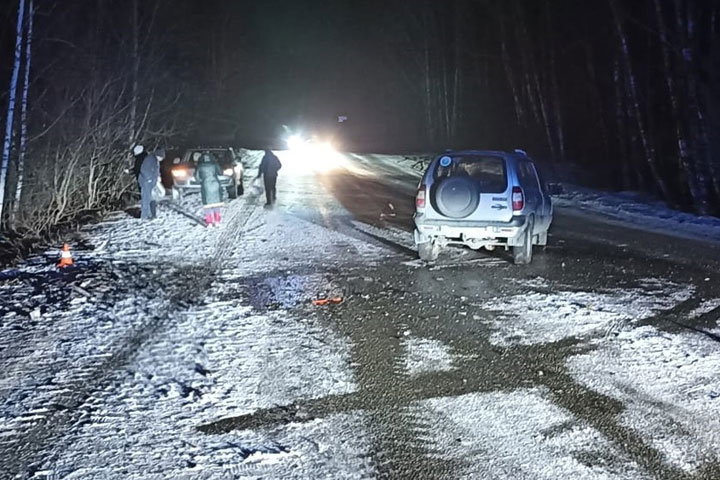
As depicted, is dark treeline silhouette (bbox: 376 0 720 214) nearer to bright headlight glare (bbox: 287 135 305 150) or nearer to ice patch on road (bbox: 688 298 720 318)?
bright headlight glare (bbox: 287 135 305 150)

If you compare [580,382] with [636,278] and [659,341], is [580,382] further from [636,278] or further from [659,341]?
[636,278]

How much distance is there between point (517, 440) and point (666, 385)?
183 centimetres

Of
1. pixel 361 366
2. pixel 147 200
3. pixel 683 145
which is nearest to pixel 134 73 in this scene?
pixel 147 200

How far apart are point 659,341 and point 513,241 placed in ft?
12.7

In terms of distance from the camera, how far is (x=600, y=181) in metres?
28.1

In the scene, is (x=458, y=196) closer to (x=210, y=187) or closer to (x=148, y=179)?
(x=210, y=187)

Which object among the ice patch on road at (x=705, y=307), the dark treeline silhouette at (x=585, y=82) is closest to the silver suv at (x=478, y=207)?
the ice patch on road at (x=705, y=307)

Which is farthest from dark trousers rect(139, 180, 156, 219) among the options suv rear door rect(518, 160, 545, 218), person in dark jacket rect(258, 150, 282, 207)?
suv rear door rect(518, 160, 545, 218)

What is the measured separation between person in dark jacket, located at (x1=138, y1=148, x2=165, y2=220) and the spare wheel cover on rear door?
839cm

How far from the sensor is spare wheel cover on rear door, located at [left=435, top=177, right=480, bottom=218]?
10.5 m

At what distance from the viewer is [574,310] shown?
8.39 metres

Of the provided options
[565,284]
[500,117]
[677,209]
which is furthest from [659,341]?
[500,117]

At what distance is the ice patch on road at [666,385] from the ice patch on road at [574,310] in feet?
1.58

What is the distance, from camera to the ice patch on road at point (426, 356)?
6484 mm
